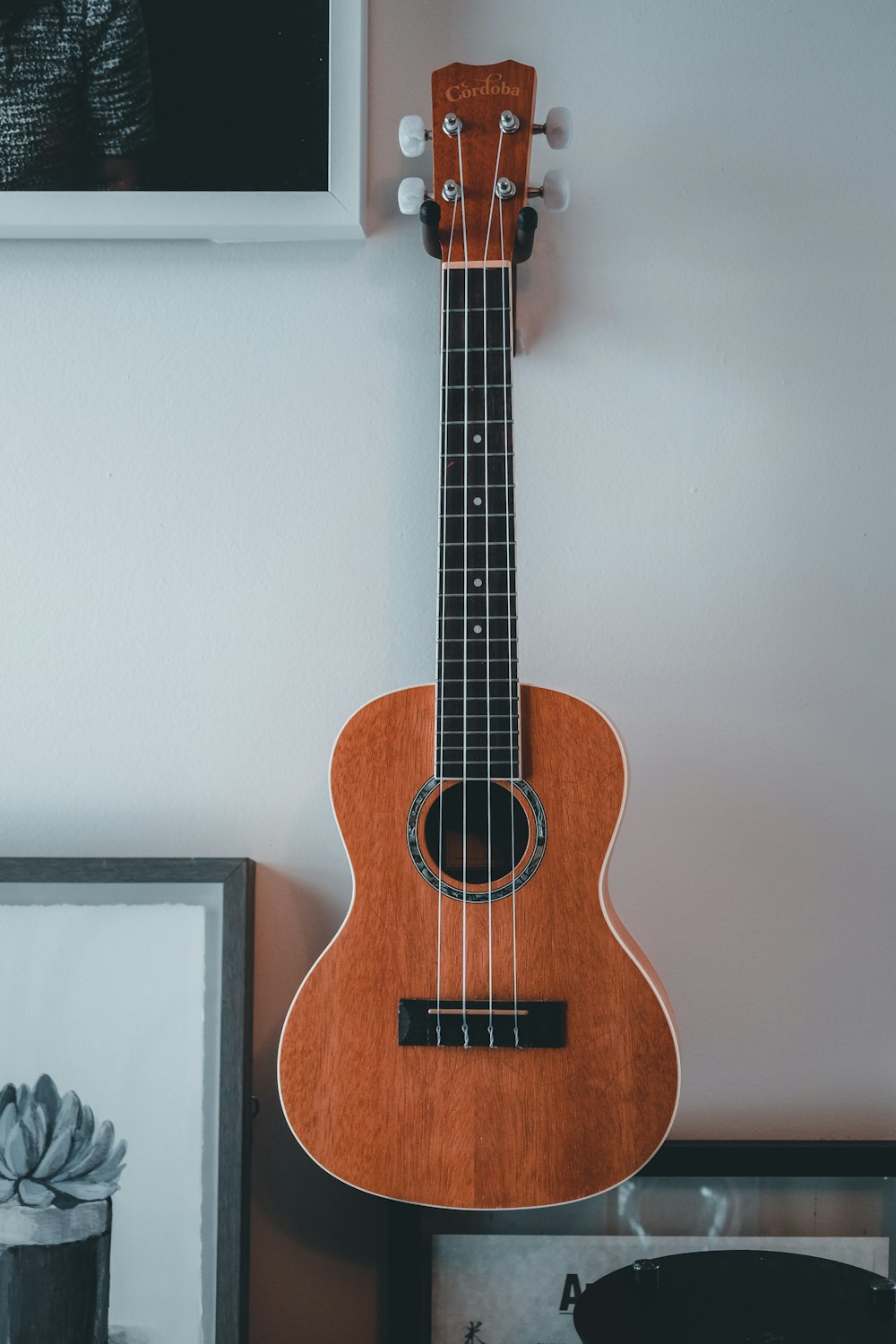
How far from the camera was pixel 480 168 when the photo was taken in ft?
2.93

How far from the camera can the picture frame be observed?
3.08 feet

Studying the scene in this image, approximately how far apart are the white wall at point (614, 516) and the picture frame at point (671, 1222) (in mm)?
228

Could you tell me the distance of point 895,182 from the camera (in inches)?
40.1

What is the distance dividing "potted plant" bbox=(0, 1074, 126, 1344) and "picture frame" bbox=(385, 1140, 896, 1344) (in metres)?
0.27

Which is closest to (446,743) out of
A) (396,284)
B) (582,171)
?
(396,284)

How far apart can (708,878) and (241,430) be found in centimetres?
A: 67

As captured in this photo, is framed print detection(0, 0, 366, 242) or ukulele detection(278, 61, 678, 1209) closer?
ukulele detection(278, 61, 678, 1209)

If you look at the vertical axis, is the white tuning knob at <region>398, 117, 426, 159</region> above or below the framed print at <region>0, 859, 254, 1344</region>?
above

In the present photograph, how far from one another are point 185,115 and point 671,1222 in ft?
3.93

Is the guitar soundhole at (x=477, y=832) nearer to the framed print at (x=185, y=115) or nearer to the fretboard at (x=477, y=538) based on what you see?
the fretboard at (x=477, y=538)

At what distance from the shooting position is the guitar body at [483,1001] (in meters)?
0.81

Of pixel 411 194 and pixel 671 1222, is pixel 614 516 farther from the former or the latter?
→ pixel 671 1222

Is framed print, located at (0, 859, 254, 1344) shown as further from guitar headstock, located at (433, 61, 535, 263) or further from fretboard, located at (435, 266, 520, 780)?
guitar headstock, located at (433, 61, 535, 263)

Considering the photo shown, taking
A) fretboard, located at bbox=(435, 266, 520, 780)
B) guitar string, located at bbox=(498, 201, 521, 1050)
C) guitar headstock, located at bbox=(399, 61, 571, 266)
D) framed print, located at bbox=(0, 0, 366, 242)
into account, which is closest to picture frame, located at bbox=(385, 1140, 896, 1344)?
guitar string, located at bbox=(498, 201, 521, 1050)
